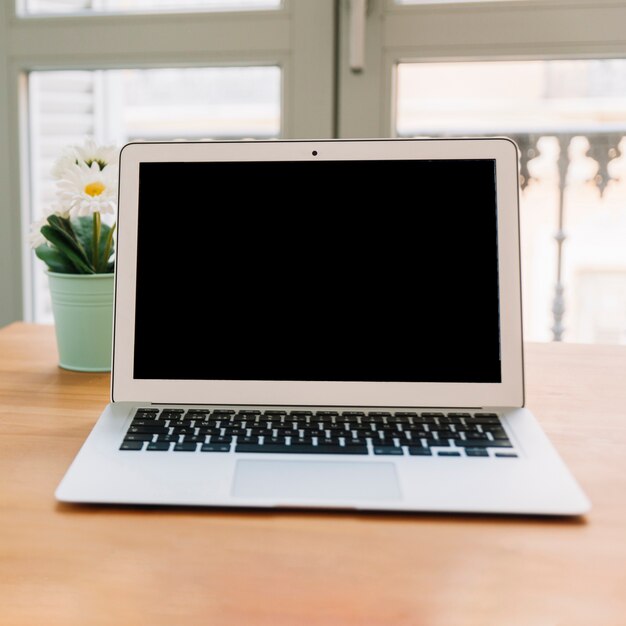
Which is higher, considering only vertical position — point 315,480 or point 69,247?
point 69,247

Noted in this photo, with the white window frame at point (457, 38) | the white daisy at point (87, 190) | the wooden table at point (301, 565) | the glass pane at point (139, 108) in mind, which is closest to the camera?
the wooden table at point (301, 565)

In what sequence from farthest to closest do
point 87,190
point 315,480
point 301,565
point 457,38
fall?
point 457,38, point 87,190, point 315,480, point 301,565

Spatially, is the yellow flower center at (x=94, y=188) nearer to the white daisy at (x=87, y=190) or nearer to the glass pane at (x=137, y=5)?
the white daisy at (x=87, y=190)

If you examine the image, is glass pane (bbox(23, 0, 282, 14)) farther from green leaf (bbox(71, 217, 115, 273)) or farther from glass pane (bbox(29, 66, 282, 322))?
green leaf (bbox(71, 217, 115, 273))

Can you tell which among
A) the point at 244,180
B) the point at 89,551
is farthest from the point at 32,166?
the point at 89,551

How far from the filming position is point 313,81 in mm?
1341

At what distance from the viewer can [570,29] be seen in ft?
4.18

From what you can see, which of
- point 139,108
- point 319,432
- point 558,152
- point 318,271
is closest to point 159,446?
point 319,432

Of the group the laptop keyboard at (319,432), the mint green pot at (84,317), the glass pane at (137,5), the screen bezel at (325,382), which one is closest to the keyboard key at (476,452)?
the laptop keyboard at (319,432)

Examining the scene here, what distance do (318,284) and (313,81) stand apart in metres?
0.72

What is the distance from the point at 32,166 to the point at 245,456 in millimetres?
1114

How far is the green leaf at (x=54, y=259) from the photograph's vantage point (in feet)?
2.98

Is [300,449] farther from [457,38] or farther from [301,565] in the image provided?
[457,38]

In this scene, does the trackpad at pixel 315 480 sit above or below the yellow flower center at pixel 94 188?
below
